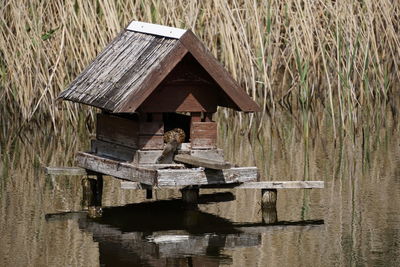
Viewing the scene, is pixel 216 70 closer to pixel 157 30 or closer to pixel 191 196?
pixel 157 30

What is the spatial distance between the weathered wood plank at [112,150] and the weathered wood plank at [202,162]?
43 cm

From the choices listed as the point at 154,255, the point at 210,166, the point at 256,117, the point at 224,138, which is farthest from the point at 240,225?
the point at 256,117

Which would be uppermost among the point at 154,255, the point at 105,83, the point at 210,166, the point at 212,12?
the point at 212,12

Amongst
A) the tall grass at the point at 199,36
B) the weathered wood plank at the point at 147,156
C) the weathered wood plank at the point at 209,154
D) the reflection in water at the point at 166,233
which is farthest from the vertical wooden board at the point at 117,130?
the tall grass at the point at 199,36

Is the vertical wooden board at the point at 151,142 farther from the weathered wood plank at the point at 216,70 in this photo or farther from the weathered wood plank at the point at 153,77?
the weathered wood plank at the point at 216,70

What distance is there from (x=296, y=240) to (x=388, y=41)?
761 cm

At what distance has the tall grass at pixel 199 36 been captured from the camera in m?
15.0

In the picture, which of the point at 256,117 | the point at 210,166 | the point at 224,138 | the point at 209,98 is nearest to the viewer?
the point at 210,166

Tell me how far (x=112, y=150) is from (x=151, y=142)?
0.62 metres

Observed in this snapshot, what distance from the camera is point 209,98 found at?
10.9 metres

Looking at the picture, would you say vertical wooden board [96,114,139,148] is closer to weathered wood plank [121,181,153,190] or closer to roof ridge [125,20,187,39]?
weathered wood plank [121,181,153,190]

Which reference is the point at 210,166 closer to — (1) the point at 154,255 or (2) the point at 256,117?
(1) the point at 154,255

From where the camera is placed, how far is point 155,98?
35.2ft

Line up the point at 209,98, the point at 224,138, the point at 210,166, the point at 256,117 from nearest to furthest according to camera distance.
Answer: the point at 210,166
the point at 209,98
the point at 224,138
the point at 256,117
